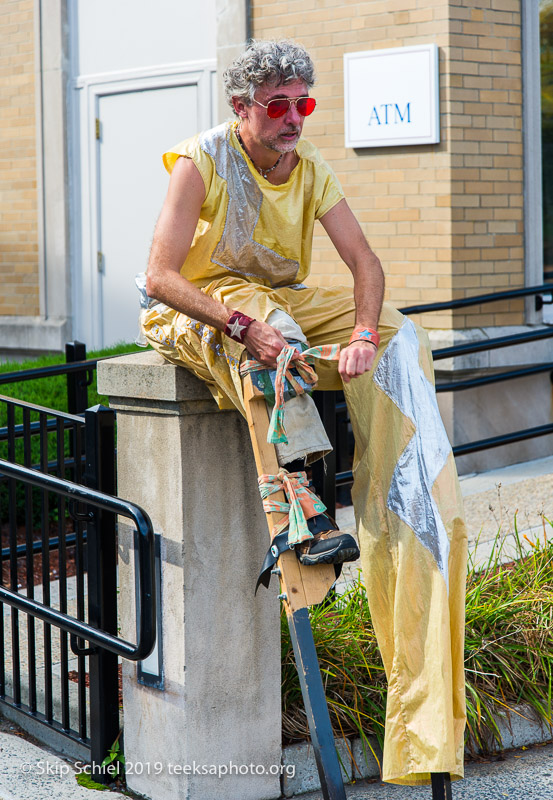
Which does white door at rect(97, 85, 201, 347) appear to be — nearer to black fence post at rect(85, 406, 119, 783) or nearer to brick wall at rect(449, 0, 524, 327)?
brick wall at rect(449, 0, 524, 327)

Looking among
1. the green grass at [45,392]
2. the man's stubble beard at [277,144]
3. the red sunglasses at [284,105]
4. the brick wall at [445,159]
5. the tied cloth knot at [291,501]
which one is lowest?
the tied cloth knot at [291,501]

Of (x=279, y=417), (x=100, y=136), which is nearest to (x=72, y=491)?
(x=279, y=417)

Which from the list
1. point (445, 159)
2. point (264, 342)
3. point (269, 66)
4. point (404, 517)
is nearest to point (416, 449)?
point (404, 517)

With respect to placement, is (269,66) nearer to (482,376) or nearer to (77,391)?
(77,391)

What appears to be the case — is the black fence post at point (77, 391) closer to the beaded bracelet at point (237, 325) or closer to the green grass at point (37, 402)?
the green grass at point (37, 402)

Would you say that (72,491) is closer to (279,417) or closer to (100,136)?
(279,417)

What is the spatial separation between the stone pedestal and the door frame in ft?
20.3

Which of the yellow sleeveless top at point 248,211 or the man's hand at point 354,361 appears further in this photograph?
the yellow sleeveless top at point 248,211

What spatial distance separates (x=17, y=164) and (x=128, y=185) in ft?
4.30

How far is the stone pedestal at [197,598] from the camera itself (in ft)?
10.5

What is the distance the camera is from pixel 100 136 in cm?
927

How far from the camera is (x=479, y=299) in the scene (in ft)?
23.1

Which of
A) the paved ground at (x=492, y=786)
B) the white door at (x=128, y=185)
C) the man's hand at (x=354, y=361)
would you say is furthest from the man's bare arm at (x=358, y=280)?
the white door at (x=128, y=185)

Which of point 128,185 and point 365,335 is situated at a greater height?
point 128,185
